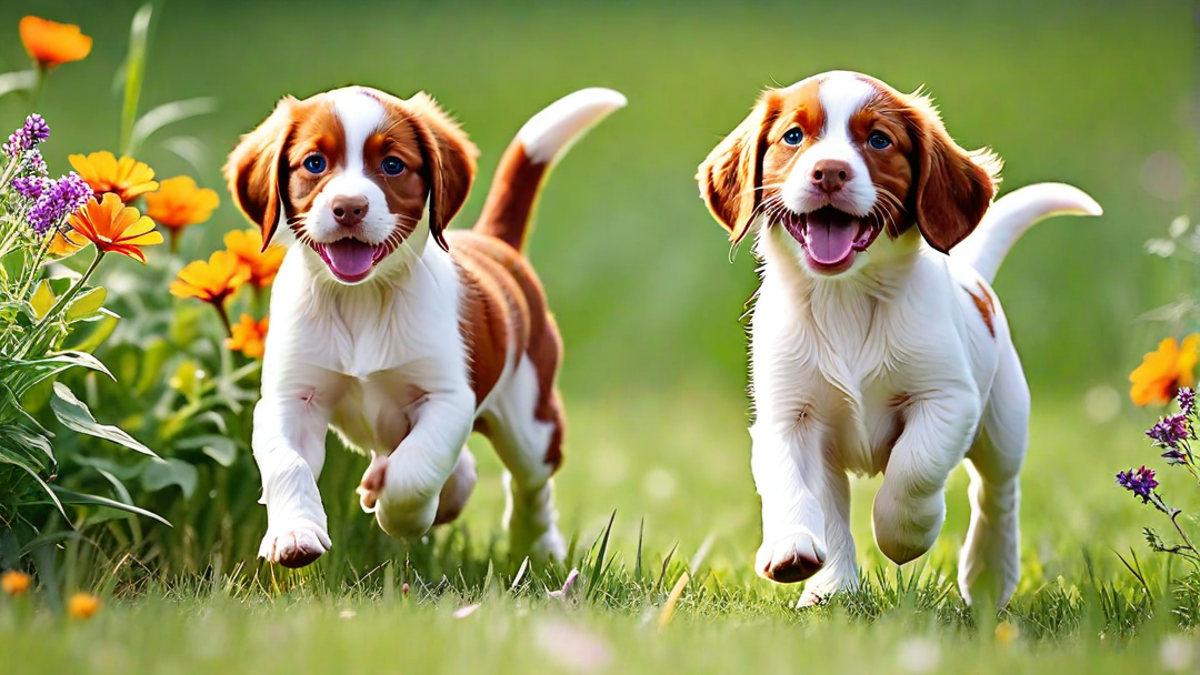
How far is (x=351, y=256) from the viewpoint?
3850 mm

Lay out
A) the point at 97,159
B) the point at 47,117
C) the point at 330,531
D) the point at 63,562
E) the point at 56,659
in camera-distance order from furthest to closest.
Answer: the point at 47,117
the point at 330,531
the point at 97,159
the point at 63,562
the point at 56,659

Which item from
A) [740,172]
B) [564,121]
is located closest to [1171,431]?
[740,172]

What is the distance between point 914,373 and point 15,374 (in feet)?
7.22

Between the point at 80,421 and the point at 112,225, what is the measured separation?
0.50m

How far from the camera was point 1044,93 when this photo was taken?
1243cm

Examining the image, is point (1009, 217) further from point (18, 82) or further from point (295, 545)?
point (18, 82)

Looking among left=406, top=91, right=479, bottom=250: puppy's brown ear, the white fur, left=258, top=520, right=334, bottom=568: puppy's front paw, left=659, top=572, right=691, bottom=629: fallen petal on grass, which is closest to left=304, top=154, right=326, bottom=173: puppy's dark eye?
left=406, top=91, right=479, bottom=250: puppy's brown ear

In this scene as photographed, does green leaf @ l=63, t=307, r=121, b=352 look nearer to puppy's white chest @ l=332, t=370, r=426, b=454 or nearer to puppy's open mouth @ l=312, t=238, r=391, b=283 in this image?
puppy's white chest @ l=332, t=370, r=426, b=454

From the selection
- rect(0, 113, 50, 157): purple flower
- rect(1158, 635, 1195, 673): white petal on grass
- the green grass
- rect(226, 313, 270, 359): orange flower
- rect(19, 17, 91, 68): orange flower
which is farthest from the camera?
rect(226, 313, 270, 359): orange flower

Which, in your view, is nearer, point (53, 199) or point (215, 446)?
point (53, 199)

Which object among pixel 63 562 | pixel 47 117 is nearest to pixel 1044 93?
pixel 47 117

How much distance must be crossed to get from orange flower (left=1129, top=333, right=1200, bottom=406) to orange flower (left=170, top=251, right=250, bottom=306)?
2.70m

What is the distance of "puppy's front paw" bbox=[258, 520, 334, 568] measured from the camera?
11.8 feet

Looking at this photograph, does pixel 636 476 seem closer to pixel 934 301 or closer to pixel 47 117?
pixel 934 301
